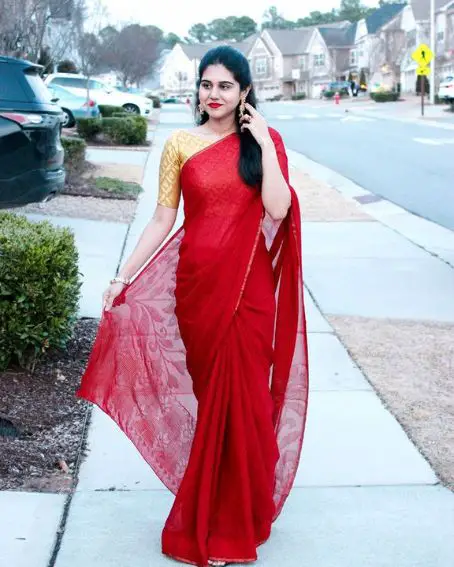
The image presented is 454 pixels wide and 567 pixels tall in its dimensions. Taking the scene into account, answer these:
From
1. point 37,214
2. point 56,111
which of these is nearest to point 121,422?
point 56,111

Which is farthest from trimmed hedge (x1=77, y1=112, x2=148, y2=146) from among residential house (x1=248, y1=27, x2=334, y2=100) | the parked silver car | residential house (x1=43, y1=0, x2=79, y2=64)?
residential house (x1=248, y1=27, x2=334, y2=100)

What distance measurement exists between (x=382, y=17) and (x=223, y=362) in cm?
9376

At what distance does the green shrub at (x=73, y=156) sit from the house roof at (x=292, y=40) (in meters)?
95.8

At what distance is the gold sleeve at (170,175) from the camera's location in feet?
11.8

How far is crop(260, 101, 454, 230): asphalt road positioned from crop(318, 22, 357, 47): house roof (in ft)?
229

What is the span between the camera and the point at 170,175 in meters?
3.64

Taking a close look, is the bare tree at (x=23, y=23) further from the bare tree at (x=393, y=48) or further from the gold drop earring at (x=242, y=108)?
the bare tree at (x=393, y=48)

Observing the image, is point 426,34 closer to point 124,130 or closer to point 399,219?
point 124,130

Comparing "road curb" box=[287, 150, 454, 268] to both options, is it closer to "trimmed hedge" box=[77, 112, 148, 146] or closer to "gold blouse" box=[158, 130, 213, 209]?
"gold blouse" box=[158, 130, 213, 209]

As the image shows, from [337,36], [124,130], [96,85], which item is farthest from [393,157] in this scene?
[337,36]

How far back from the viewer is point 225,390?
3453 millimetres

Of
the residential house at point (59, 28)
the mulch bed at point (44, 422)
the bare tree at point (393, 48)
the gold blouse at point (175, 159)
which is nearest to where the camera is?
the gold blouse at point (175, 159)

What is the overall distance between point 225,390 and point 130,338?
56 centimetres

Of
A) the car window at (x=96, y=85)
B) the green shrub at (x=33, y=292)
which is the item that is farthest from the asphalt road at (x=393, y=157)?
the green shrub at (x=33, y=292)
